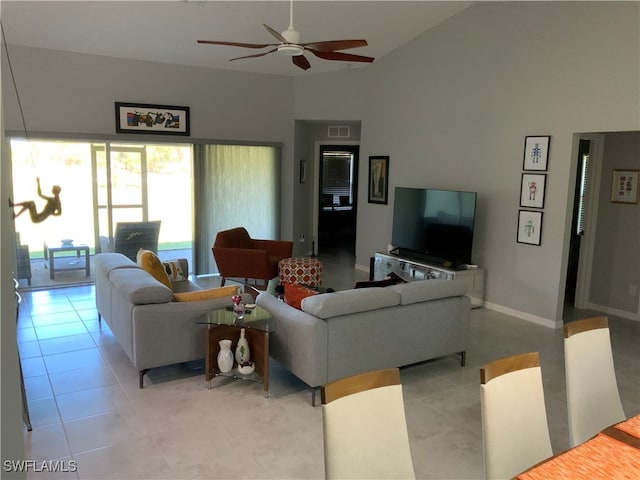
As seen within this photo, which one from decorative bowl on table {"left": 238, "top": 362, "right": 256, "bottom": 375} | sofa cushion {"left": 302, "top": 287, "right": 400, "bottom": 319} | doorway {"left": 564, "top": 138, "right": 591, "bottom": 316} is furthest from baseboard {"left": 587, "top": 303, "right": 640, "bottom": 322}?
decorative bowl on table {"left": 238, "top": 362, "right": 256, "bottom": 375}

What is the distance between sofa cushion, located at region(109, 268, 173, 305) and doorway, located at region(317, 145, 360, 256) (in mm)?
6394

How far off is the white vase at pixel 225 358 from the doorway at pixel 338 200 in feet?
21.2

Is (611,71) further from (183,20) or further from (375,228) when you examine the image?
(183,20)

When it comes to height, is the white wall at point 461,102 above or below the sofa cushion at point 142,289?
above

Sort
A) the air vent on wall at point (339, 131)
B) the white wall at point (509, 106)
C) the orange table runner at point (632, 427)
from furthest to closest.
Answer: the air vent on wall at point (339, 131) < the white wall at point (509, 106) < the orange table runner at point (632, 427)

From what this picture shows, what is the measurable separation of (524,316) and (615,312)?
4.04ft

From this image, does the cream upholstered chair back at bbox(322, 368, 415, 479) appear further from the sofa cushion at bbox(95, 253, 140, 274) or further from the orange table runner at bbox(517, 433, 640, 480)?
the sofa cushion at bbox(95, 253, 140, 274)

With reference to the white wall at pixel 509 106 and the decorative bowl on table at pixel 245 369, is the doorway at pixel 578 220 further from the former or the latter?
the decorative bowl on table at pixel 245 369

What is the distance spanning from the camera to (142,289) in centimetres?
389

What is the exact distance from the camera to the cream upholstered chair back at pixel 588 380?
2.47 metres

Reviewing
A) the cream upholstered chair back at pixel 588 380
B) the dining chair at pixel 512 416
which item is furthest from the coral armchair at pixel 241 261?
the dining chair at pixel 512 416

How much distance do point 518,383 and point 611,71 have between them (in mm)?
4255

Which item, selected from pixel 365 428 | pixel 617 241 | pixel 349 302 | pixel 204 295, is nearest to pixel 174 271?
pixel 204 295

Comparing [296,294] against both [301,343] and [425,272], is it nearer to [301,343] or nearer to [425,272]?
[301,343]
